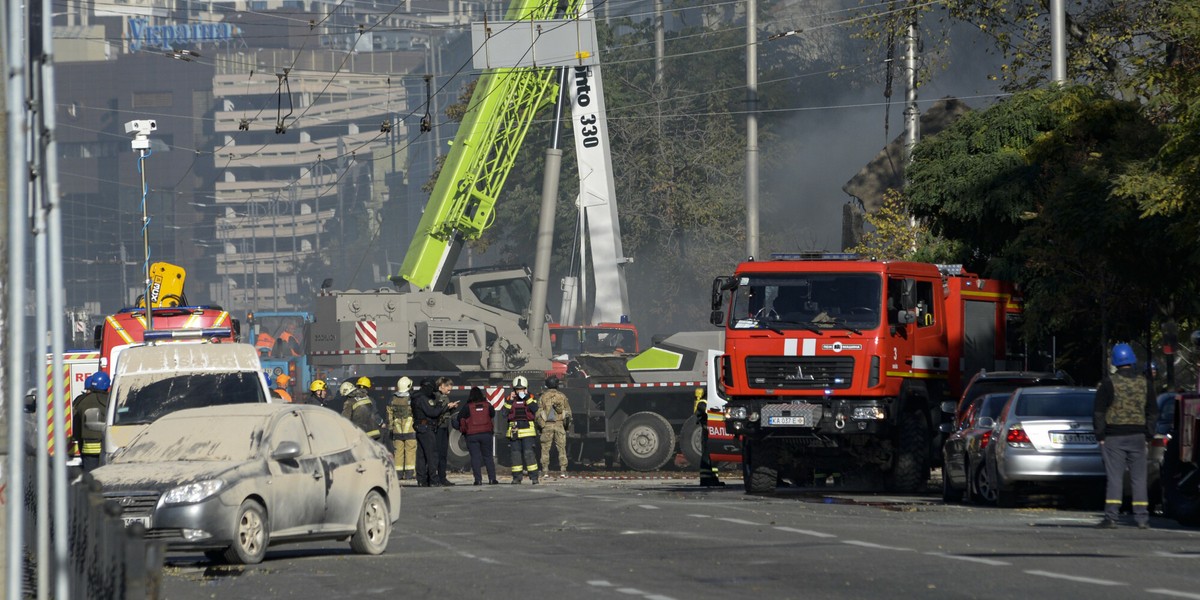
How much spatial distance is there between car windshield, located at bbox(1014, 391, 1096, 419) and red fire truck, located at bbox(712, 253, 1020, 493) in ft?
12.6

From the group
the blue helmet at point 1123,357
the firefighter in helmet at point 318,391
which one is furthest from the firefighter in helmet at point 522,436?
the blue helmet at point 1123,357

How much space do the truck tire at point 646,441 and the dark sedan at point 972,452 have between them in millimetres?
11039

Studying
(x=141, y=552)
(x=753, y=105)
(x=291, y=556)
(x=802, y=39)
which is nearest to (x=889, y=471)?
(x=291, y=556)

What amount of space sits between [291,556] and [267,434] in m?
1.44

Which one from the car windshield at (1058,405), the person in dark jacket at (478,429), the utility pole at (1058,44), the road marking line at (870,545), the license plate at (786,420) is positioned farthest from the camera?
the person in dark jacket at (478,429)

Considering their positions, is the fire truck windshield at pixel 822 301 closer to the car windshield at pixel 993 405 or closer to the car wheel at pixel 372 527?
the car windshield at pixel 993 405

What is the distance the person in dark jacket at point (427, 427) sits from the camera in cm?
2811

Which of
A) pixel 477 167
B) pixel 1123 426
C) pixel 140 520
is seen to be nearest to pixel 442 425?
pixel 477 167

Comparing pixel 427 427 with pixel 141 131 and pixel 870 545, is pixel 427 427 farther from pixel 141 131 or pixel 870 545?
pixel 870 545

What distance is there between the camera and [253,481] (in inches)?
562

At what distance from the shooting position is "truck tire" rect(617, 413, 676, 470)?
32.8 m

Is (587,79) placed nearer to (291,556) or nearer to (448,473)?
(448,473)

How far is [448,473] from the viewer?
34.6 metres

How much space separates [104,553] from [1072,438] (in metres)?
12.6
